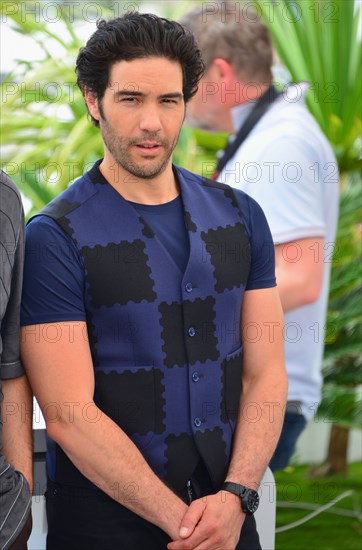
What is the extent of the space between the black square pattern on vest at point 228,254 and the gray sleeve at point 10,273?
0.36 m

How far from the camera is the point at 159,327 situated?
5.18ft

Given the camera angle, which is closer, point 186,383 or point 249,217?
point 186,383

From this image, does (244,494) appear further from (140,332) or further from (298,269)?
(298,269)

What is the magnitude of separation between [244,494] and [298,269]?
70 centimetres

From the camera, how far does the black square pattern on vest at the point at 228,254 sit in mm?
1649

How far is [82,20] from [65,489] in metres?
2.55

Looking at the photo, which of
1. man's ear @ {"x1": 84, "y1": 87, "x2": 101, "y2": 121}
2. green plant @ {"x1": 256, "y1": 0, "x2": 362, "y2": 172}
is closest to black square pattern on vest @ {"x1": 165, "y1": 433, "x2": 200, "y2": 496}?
man's ear @ {"x1": 84, "y1": 87, "x2": 101, "y2": 121}

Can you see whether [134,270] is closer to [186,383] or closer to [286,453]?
[186,383]

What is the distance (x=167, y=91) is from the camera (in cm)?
159

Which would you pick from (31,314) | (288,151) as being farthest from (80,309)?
(288,151)

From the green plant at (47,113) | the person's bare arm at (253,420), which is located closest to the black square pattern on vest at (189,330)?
the person's bare arm at (253,420)

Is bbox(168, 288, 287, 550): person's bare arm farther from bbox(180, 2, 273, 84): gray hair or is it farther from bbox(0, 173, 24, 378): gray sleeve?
bbox(180, 2, 273, 84): gray hair

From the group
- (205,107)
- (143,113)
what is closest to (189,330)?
(143,113)

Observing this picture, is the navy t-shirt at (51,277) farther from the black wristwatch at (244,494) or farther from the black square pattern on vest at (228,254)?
the black wristwatch at (244,494)
